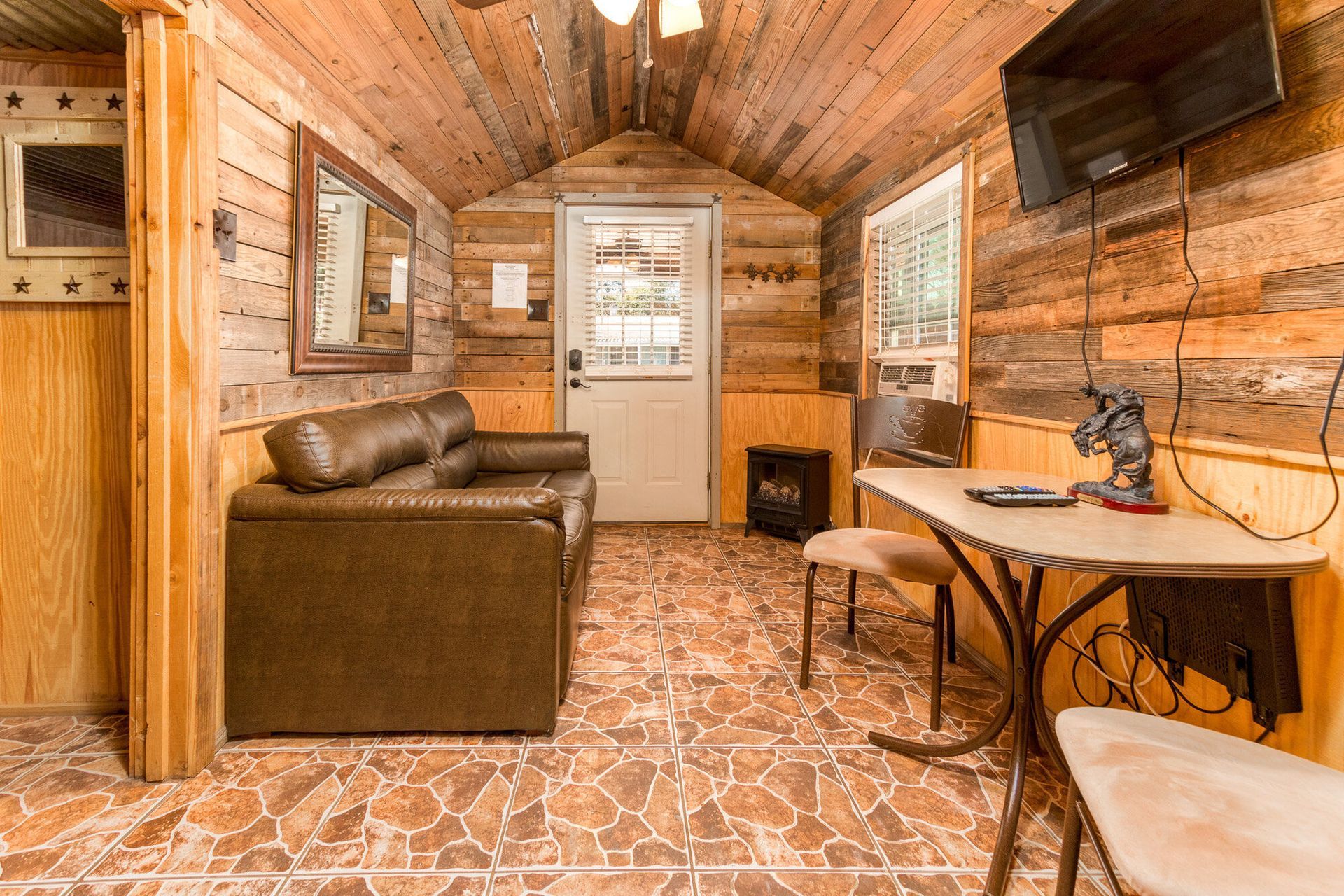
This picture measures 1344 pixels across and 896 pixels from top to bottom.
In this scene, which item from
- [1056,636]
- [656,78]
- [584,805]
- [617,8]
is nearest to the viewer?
[1056,636]

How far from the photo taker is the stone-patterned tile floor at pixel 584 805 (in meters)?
1.35

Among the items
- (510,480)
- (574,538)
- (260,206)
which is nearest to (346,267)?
(260,206)

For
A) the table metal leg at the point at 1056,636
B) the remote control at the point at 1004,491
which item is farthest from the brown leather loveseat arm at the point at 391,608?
the table metal leg at the point at 1056,636

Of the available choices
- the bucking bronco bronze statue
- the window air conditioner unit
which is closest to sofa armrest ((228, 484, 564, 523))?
the bucking bronco bronze statue

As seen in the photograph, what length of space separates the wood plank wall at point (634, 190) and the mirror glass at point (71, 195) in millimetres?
2369

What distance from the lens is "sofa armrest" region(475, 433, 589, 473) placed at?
3605 mm

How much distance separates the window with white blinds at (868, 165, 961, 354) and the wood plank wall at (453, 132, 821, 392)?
0.91 metres

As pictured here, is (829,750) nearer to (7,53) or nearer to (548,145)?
(7,53)

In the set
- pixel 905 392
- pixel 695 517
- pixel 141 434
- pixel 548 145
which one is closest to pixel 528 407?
pixel 695 517

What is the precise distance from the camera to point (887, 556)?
81.9 inches

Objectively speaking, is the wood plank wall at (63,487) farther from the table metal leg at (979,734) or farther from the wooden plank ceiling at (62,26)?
the table metal leg at (979,734)

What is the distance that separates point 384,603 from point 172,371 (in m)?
0.81

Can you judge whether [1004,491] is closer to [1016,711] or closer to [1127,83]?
[1016,711]

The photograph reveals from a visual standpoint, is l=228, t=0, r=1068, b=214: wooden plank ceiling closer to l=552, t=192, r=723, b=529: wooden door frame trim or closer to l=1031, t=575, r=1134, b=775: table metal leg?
l=552, t=192, r=723, b=529: wooden door frame trim
